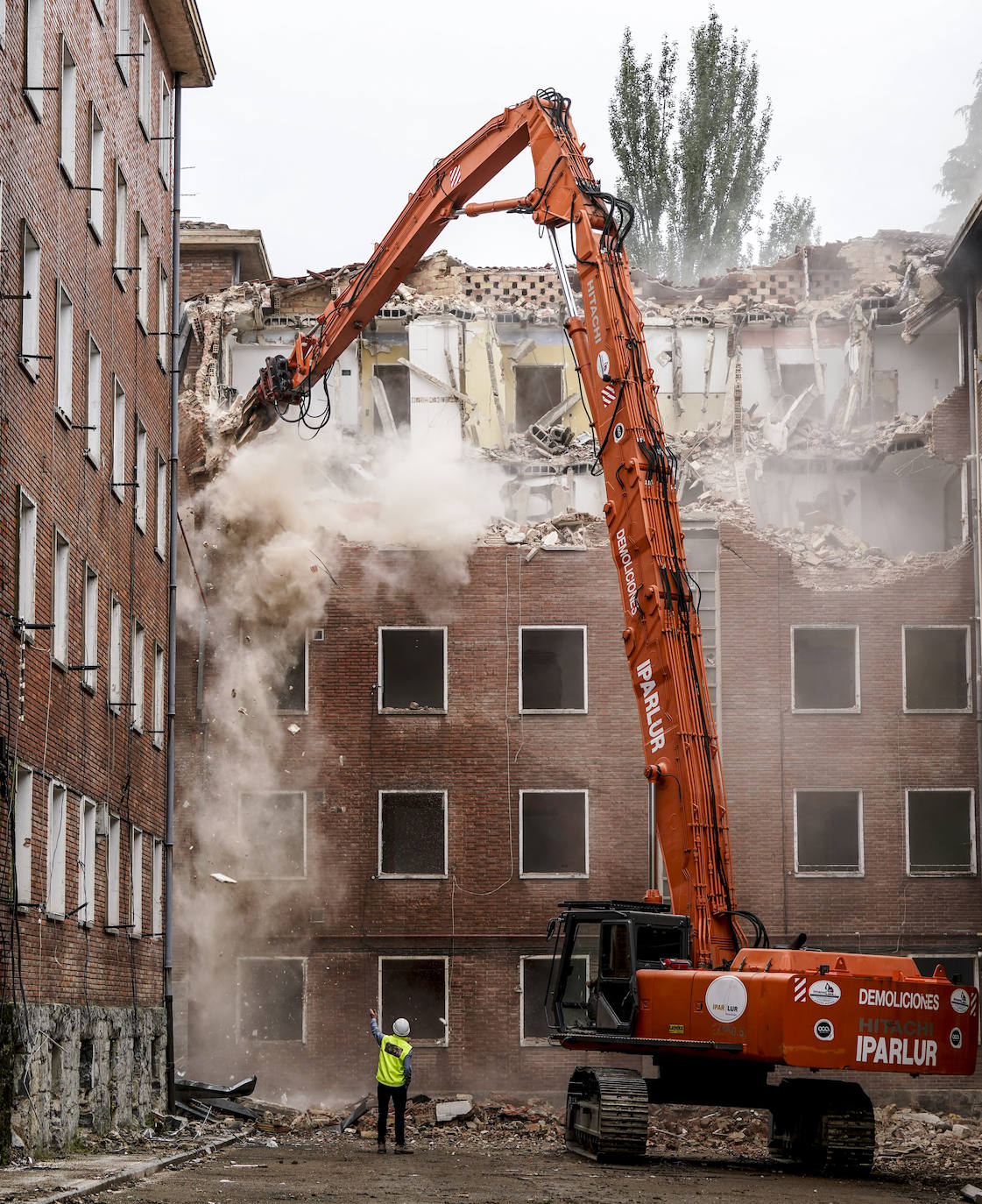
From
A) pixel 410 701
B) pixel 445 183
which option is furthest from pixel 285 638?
pixel 445 183

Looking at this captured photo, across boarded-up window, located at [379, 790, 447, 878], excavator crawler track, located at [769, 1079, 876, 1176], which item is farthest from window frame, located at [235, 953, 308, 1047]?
excavator crawler track, located at [769, 1079, 876, 1176]

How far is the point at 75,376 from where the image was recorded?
65.7ft

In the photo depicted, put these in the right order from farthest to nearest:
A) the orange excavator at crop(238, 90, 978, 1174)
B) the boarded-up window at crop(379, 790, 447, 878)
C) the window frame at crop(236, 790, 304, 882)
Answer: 1. the boarded-up window at crop(379, 790, 447, 878)
2. the window frame at crop(236, 790, 304, 882)
3. the orange excavator at crop(238, 90, 978, 1174)

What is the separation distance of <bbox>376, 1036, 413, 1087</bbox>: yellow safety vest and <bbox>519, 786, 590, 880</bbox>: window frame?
39.2 ft

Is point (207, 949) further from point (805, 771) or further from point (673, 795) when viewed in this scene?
point (673, 795)

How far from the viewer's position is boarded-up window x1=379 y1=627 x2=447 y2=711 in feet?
104

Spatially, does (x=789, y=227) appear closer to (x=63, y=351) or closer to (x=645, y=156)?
(x=645, y=156)

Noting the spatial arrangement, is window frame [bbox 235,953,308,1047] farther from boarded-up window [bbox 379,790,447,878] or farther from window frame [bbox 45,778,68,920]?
window frame [bbox 45,778,68,920]

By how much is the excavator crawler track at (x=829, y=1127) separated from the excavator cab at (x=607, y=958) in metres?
2.01

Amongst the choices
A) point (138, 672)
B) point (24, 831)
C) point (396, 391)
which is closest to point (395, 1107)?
point (24, 831)

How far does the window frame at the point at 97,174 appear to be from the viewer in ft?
69.8

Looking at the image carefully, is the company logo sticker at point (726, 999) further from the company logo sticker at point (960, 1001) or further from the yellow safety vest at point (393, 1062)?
the yellow safety vest at point (393, 1062)

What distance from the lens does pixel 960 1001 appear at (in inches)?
632

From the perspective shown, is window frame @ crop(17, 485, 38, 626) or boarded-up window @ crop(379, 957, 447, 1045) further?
boarded-up window @ crop(379, 957, 447, 1045)
